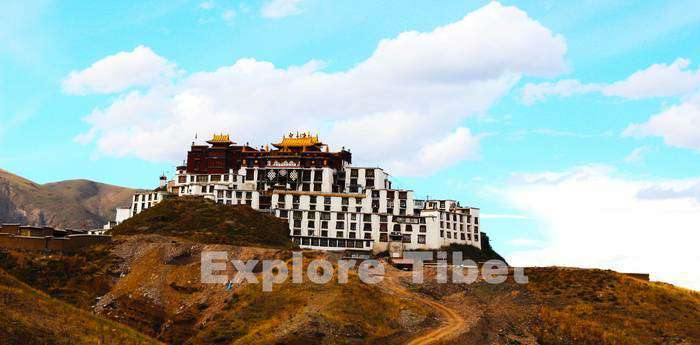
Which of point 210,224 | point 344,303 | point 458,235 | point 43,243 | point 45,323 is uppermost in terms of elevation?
point 458,235

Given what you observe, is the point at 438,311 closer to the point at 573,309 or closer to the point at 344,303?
the point at 344,303

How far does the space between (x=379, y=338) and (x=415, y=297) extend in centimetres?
1513

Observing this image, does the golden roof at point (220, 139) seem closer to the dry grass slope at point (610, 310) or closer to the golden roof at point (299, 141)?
the golden roof at point (299, 141)

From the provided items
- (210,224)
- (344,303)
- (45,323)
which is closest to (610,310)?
(344,303)

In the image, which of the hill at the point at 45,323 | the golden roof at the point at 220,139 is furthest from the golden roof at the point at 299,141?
the hill at the point at 45,323

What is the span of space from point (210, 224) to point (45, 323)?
71570mm

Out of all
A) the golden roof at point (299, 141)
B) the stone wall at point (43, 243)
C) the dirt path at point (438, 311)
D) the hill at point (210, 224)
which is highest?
the golden roof at point (299, 141)

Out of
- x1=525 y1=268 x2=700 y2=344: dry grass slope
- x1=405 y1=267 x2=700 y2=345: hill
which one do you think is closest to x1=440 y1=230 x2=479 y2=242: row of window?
x1=525 y1=268 x2=700 y2=344: dry grass slope

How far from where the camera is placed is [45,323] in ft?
163

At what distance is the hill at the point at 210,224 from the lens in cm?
11581

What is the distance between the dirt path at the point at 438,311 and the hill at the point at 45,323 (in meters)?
27.0

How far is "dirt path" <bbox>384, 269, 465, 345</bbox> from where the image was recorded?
67.7 m

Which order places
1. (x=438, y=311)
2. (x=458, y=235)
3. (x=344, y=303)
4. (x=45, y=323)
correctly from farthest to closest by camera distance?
(x=458, y=235)
(x=438, y=311)
(x=344, y=303)
(x=45, y=323)

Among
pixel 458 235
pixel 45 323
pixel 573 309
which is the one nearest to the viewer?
pixel 45 323
